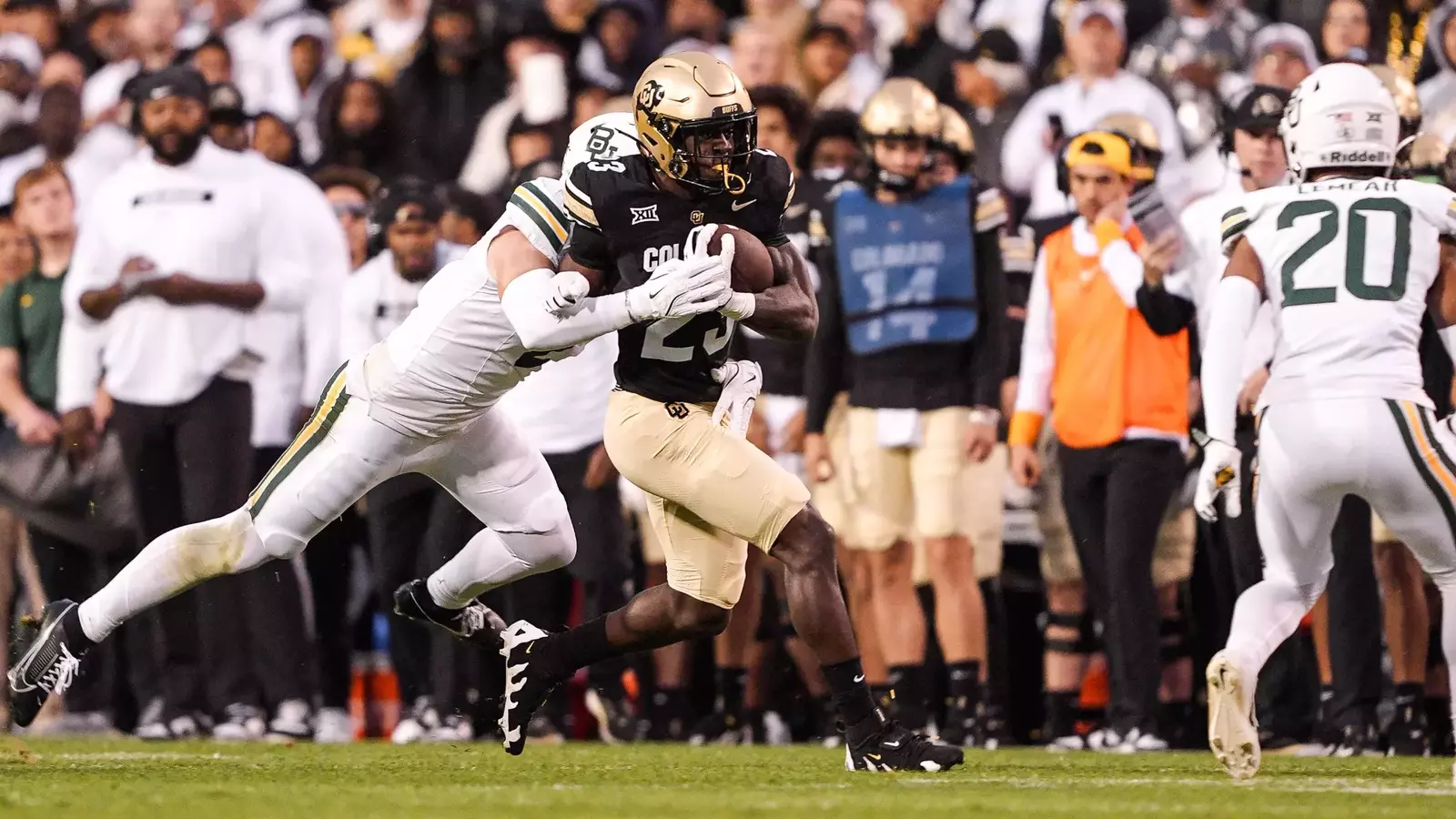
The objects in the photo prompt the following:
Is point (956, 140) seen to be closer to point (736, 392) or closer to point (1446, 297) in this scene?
point (736, 392)

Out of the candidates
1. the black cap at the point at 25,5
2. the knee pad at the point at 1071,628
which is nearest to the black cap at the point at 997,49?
the knee pad at the point at 1071,628

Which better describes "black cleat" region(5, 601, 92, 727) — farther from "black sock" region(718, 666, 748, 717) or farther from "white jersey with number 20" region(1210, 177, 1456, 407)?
"white jersey with number 20" region(1210, 177, 1456, 407)

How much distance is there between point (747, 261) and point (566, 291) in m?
0.48

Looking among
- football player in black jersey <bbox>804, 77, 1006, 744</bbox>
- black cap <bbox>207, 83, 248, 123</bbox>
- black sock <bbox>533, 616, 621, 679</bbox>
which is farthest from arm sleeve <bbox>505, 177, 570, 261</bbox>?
black cap <bbox>207, 83, 248, 123</bbox>

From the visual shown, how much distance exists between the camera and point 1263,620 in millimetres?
6133

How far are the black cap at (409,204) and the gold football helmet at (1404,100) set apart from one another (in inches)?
138

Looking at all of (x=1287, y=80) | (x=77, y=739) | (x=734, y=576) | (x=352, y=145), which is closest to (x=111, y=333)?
(x=77, y=739)

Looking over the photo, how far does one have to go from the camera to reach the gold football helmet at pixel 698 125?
6184 mm

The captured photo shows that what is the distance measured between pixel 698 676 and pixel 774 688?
315 millimetres

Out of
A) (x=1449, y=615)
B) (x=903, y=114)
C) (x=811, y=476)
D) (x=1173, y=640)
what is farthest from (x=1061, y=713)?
(x=1449, y=615)

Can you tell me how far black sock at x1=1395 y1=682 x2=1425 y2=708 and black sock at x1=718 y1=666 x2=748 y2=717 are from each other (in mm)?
2457

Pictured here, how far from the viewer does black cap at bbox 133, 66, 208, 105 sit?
9.11m

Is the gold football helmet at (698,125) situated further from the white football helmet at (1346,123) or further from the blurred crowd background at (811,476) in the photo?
the blurred crowd background at (811,476)

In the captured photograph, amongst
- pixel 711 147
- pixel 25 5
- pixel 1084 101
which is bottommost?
pixel 711 147
